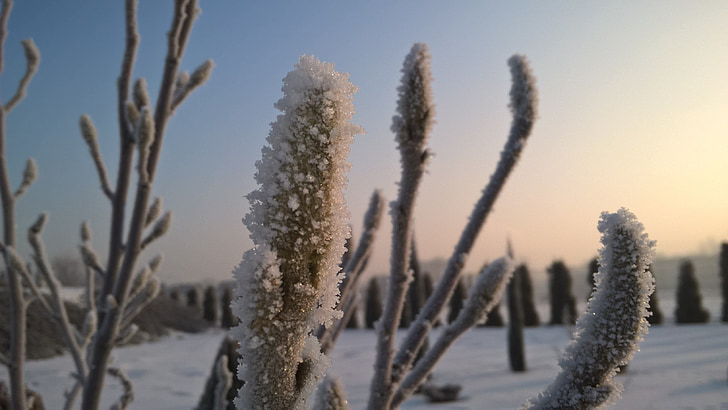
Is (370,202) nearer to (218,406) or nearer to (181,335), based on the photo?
(218,406)

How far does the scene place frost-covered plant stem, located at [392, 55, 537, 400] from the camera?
1.13 meters

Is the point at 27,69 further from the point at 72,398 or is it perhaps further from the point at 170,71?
the point at 72,398

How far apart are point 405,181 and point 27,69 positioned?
6.66 feet

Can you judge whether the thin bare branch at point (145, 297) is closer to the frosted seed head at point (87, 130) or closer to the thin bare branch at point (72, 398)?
the thin bare branch at point (72, 398)

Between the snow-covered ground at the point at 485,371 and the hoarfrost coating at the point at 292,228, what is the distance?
595 centimetres

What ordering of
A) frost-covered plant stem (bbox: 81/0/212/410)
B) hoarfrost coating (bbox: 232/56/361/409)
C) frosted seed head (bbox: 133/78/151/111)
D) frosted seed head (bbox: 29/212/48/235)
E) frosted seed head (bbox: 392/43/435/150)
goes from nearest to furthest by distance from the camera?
hoarfrost coating (bbox: 232/56/361/409), frosted seed head (bbox: 392/43/435/150), frost-covered plant stem (bbox: 81/0/212/410), frosted seed head (bbox: 133/78/151/111), frosted seed head (bbox: 29/212/48/235)

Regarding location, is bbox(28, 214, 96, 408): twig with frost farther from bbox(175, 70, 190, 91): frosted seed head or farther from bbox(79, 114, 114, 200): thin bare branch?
bbox(175, 70, 190, 91): frosted seed head

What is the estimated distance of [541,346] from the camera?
48.7ft

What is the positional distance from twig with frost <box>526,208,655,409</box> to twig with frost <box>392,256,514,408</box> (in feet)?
1.83

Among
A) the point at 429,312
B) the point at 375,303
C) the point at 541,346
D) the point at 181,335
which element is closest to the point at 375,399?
the point at 429,312

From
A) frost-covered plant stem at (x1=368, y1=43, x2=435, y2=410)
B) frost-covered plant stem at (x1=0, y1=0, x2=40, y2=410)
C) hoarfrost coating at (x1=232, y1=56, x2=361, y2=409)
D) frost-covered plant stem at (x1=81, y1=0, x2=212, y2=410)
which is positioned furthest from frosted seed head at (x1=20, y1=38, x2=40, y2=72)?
hoarfrost coating at (x1=232, y1=56, x2=361, y2=409)

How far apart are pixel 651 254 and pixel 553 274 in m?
18.9

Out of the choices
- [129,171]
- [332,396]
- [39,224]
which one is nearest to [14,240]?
[39,224]

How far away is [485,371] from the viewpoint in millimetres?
12289
